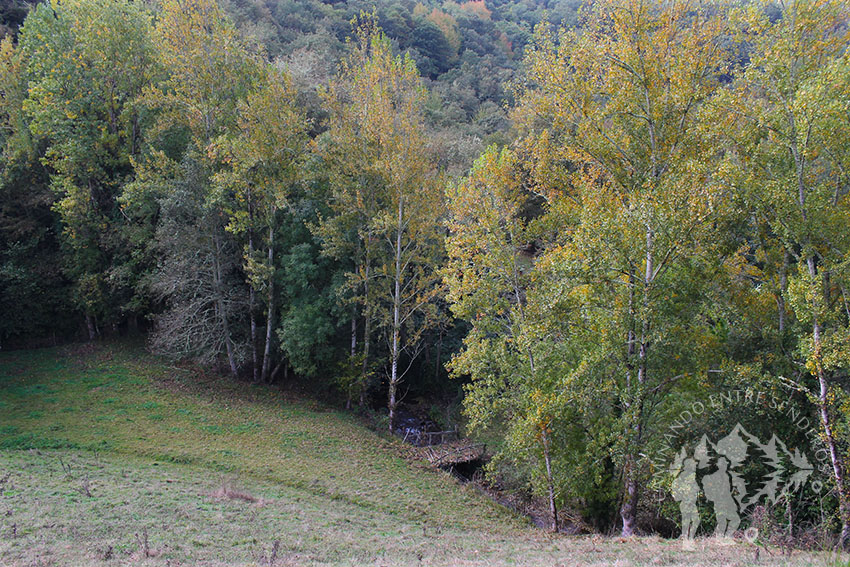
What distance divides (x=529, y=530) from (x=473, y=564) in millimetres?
5150

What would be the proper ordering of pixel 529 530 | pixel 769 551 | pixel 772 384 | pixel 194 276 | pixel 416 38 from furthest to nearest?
pixel 416 38 < pixel 194 276 < pixel 529 530 < pixel 772 384 < pixel 769 551

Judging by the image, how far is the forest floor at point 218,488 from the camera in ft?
28.8

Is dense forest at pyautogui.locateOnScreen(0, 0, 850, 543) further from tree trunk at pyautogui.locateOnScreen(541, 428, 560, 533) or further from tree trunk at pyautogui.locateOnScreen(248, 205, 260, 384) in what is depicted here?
tree trunk at pyautogui.locateOnScreen(248, 205, 260, 384)

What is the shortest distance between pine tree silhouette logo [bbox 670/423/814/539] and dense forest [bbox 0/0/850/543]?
0.22m

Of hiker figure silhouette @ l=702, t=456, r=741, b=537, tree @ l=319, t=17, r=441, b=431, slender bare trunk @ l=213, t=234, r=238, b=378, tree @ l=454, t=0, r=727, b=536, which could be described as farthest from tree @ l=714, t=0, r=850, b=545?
slender bare trunk @ l=213, t=234, r=238, b=378

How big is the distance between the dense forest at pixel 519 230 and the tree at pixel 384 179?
0.14 metres

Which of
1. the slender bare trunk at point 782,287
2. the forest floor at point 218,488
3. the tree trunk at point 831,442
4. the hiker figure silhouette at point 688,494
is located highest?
the slender bare trunk at point 782,287

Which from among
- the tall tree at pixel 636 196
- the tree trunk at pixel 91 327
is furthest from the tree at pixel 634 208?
the tree trunk at pixel 91 327

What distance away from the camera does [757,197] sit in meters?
10.9

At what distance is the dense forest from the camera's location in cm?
1080

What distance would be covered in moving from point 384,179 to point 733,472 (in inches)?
657

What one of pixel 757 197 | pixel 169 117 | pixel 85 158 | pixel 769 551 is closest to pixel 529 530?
pixel 769 551

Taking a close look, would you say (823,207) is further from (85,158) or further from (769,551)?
(85,158)

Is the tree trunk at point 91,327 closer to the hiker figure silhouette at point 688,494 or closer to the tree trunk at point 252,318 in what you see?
the tree trunk at point 252,318
